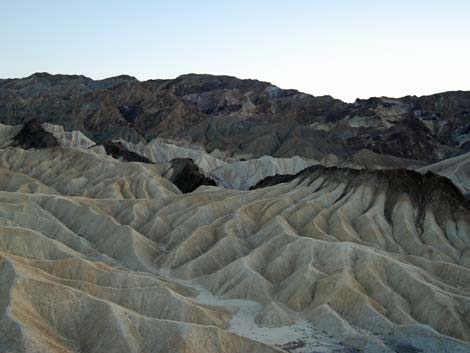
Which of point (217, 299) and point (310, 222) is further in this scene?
Result: point (310, 222)

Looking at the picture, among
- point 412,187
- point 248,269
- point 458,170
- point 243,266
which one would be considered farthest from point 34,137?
point 248,269

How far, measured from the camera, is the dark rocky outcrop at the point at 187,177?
109188mm

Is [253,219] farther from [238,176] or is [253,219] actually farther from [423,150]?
[423,150]

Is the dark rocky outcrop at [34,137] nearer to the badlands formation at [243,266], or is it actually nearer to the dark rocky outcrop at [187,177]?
the badlands formation at [243,266]

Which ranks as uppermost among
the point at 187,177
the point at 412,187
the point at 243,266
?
the point at 412,187

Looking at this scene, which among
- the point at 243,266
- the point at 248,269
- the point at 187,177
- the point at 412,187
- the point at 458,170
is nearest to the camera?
the point at 248,269

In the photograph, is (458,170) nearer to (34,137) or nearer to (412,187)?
(412,187)

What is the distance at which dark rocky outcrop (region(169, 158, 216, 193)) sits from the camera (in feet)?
358

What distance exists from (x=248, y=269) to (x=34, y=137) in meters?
97.5

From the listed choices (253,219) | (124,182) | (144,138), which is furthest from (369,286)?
(144,138)

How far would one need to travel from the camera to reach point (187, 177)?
11138 centimetres

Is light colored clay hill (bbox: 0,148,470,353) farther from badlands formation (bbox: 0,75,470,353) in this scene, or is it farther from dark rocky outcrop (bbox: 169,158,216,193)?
dark rocky outcrop (bbox: 169,158,216,193)

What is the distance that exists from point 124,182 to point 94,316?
212 ft

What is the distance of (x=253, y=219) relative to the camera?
7062cm
